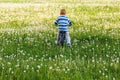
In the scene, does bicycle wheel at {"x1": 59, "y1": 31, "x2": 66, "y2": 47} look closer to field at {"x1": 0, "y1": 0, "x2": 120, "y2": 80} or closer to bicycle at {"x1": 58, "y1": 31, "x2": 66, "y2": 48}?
bicycle at {"x1": 58, "y1": 31, "x2": 66, "y2": 48}

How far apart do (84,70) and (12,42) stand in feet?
20.8

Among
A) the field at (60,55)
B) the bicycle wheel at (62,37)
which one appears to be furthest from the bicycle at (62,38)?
the field at (60,55)

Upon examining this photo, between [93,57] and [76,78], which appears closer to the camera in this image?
[76,78]

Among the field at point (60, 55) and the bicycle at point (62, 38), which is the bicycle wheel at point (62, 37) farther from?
the field at point (60, 55)

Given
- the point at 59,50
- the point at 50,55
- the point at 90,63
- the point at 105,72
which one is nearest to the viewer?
the point at 105,72

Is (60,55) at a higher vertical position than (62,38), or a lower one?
higher

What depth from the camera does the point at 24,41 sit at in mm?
17438

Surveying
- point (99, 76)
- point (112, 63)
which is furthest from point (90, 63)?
point (99, 76)

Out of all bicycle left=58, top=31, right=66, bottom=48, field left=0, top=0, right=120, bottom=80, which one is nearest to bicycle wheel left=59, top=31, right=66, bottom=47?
bicycle left=58, top=31, right=66, bottom=48

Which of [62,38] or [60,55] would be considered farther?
[62,38]

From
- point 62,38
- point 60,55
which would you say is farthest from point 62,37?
point 60,55

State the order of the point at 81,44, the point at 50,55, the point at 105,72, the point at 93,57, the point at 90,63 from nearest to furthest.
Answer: the point at 105,72 → the point at 90,63 → the point at 93,57 → the point at 50,55 → the point at 81,44

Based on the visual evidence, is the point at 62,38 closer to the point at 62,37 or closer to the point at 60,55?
the point at 62,37

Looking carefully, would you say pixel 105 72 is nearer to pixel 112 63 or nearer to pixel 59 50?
pixel 112 63
